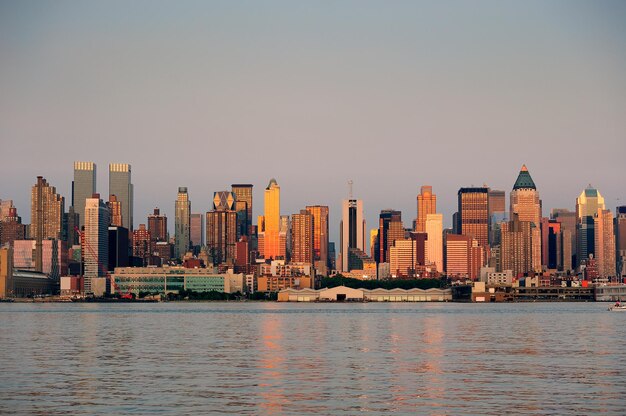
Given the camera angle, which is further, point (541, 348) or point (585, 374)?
point (541, 348)

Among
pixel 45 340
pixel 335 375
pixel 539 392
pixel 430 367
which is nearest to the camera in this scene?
pixel 539 392

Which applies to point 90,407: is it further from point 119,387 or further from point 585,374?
point 585,374

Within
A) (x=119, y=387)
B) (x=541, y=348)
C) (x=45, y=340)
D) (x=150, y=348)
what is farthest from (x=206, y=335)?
(x=119, y=387)

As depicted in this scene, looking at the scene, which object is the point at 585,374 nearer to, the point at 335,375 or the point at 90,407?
the point at 335,375

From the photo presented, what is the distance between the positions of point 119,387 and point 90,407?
785 cm

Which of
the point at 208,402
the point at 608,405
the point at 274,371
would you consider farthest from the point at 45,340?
the point at 608,405

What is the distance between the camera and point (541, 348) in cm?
8662

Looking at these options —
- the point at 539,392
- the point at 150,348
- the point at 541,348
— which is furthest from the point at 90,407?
the point at 541,348

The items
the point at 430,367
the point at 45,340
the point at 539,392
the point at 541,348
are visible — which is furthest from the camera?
the point at 45,340

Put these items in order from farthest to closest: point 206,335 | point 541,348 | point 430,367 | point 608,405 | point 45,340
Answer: point 206,335
point 45,340
point 541,348
point 430,367
point 608,405

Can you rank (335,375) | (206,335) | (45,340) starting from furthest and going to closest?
(206,335), (45,340), (335,375)

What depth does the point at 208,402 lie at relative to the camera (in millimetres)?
50188

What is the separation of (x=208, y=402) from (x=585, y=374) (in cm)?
2348

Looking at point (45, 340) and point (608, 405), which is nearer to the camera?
point (608, 405)
